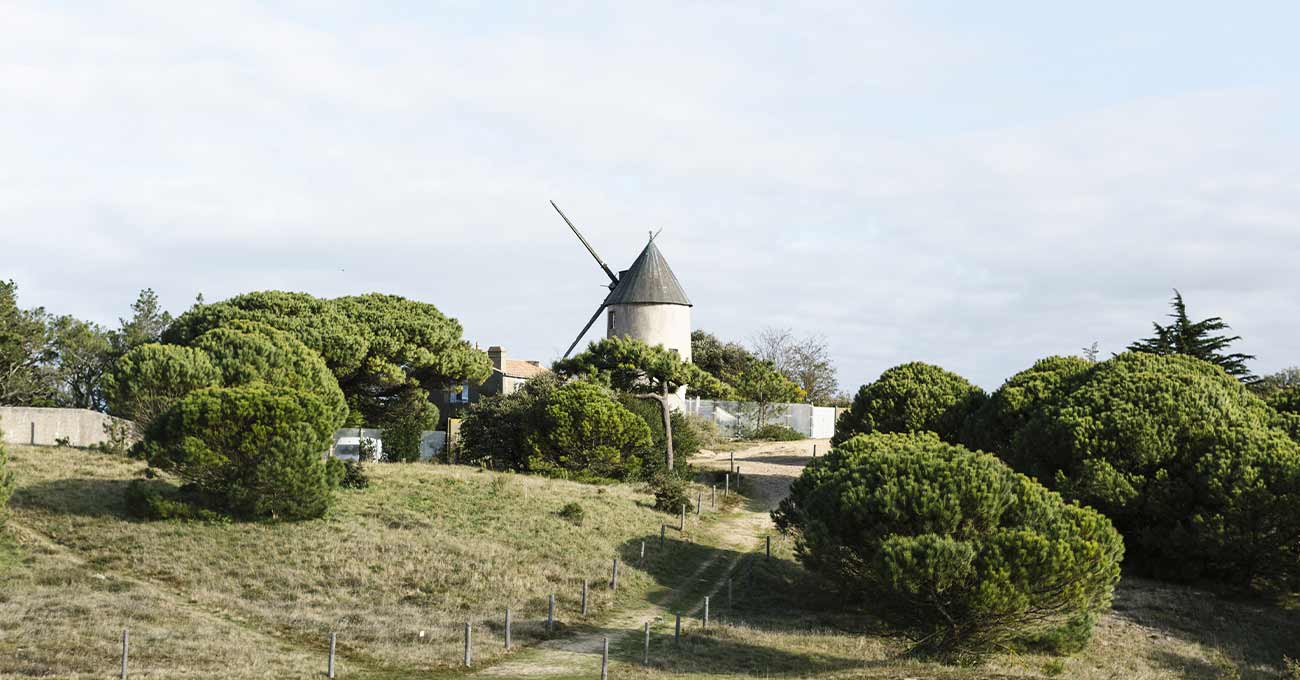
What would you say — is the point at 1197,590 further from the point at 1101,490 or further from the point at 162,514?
the point at 162,514

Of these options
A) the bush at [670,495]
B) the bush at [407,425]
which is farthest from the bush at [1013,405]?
the bush at [407,425]

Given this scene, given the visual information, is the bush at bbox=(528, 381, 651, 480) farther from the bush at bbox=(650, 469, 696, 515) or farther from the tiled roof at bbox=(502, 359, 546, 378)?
the tiled roof at bbox=(502, 359, 546, 378)

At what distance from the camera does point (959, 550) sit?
993 inches

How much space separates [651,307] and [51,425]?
35.3 metres

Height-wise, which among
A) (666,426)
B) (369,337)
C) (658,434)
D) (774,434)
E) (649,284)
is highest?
(649,284)

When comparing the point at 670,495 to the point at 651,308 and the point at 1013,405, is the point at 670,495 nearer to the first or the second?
the point at 1013,405

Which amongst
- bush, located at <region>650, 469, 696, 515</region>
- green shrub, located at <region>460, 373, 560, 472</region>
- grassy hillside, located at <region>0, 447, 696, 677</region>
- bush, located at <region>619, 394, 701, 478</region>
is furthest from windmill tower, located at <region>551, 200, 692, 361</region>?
grassy hillside, located at <region>0, 447, 696, 677</region>

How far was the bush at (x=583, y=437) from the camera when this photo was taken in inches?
1908

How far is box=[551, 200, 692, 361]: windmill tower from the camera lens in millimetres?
70250

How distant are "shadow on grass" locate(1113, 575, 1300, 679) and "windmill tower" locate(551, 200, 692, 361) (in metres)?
37.5

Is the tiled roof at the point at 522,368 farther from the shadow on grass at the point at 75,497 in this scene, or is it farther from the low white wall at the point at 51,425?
the shadow on grass at the point at 75,497

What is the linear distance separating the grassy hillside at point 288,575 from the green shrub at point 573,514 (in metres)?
0.46

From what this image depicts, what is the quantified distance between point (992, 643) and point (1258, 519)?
12.8 m

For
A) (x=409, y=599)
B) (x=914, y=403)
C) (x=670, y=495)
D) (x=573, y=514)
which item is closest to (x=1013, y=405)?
(x=914, y=403)
